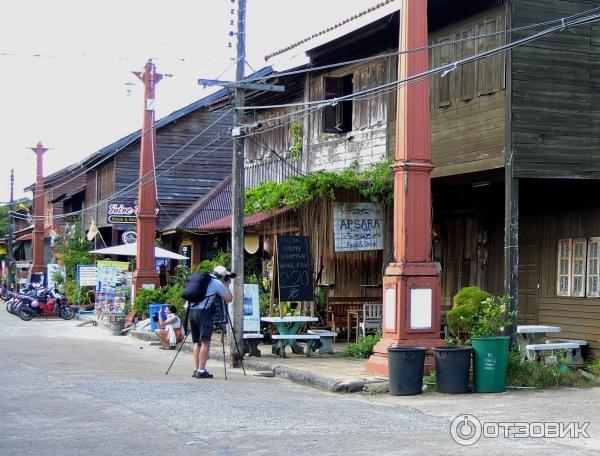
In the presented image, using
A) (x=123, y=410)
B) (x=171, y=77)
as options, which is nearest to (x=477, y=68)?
(x=123, y=410)

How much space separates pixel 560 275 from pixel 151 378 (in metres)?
8.52

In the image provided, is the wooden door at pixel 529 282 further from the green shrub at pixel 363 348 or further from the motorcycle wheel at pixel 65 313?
the motorcycle wheel at pixel 65 313

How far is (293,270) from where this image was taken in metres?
18.4

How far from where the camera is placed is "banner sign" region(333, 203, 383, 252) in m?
19.1

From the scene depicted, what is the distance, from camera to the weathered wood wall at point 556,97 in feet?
50.8

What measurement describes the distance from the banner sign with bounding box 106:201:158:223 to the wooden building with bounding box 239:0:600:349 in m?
13.6

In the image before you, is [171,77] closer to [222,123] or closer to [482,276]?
[482,276]

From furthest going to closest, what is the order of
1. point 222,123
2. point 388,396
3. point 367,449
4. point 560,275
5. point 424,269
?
1. point 222,123
2. point 560,275
3. point 424,269
4. point 388,396
5. point 367,449

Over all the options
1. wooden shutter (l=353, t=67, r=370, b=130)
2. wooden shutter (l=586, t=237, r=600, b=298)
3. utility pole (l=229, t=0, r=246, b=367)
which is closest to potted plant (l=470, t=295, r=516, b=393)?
wooden shutter (l=586, t=237, r=600, b=298)

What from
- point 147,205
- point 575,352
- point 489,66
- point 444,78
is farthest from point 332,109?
point 575,352

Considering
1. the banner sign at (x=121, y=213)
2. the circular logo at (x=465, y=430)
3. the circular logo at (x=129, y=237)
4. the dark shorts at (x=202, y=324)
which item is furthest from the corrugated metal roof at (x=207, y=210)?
the circular logo at (x=465, y=430)

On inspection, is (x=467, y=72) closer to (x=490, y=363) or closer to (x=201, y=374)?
(x=490, y=363)

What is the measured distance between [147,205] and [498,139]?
44.6 ft

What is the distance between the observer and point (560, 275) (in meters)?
18.0
